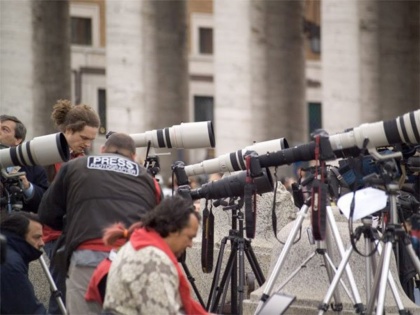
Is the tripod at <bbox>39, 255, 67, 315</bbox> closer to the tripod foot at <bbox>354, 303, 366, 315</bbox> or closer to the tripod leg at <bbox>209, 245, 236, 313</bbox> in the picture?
the tripod leg at <bbox>209, 245, 236, 313</bbox>

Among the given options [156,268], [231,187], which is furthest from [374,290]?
[156,268]

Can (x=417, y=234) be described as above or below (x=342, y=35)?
below

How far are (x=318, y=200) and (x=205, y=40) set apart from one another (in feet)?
208

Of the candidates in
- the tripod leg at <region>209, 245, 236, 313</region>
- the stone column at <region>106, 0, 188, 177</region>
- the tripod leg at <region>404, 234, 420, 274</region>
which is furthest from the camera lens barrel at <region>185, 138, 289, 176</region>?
the stone column at <region>106, 0, 188, 177</region>

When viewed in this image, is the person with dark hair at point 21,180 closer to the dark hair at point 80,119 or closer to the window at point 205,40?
the dark hair at point 80,119

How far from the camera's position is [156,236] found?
499 inches

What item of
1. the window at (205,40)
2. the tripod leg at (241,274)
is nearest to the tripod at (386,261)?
the tripod leg at (241,274)

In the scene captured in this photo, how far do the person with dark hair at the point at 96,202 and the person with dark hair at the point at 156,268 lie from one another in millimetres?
1183

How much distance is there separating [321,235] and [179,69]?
136 feet

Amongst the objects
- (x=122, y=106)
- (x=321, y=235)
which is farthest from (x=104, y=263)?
(x=122, y=106)

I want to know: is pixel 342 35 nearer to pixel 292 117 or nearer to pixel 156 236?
pixel 292 117

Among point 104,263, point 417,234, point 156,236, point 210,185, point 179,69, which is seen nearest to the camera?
point 156,236

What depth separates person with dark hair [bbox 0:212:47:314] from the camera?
1472 cm

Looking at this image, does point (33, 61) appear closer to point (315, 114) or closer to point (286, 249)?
point (315, 114)
